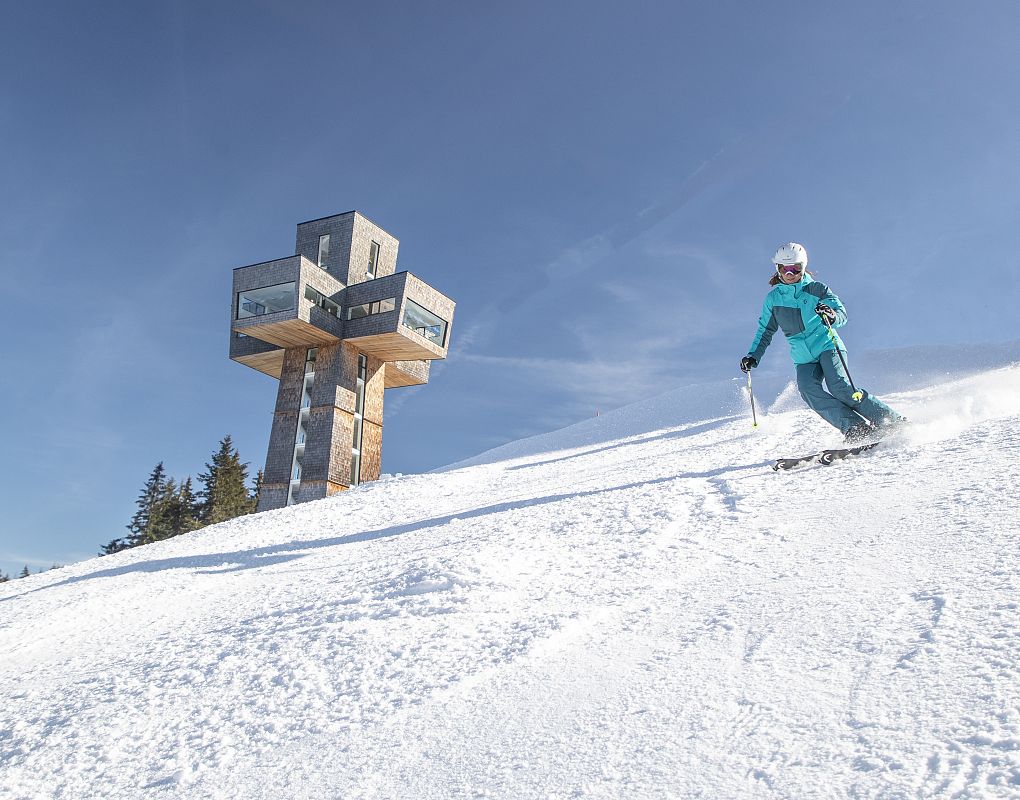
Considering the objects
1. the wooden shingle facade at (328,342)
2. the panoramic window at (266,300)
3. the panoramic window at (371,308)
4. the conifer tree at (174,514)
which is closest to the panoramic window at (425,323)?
the wooden shingle facade at (328,342)

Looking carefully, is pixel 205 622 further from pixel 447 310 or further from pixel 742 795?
pixel 447 310

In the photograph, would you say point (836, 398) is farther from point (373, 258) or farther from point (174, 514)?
point (174, 514)

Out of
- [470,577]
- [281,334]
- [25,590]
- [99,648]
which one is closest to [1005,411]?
[470,577]

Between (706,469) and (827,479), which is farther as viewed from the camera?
(706,469)

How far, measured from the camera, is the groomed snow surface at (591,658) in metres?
2.43

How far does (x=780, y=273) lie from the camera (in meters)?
8.68

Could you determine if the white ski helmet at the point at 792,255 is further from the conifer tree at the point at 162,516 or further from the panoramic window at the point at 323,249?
the conifer tree at the point at 162,516

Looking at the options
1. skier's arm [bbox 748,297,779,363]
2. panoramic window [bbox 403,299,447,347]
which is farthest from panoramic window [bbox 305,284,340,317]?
skier's arm [bbox 748,297,779,363]

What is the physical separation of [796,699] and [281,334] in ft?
83.1

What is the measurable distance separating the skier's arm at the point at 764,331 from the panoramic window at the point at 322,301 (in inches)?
756

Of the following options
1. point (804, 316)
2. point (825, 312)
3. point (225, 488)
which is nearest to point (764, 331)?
point (804, 316)

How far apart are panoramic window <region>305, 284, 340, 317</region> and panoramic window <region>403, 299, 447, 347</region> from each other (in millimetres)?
2711

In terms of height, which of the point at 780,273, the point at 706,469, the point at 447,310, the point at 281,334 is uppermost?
the point at 447,310

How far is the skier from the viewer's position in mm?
8234
